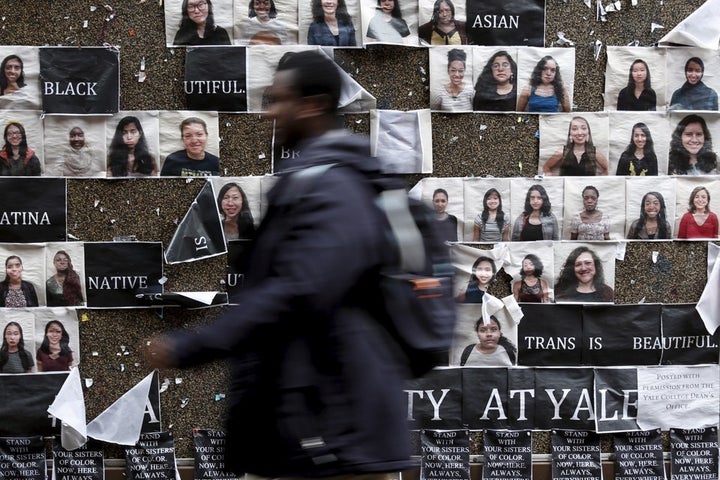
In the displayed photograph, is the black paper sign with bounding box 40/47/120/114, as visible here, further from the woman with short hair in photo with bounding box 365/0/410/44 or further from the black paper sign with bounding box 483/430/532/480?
the black paper sign with bounding box 483/430/532/480

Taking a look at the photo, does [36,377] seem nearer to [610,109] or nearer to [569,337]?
[569,337]

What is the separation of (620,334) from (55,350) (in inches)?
102

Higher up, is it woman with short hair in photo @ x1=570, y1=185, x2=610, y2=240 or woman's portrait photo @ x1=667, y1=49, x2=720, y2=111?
woman's portrait photo @ x1=667, y1=49, x2=720, y2=111

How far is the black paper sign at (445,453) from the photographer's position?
489 centimetres

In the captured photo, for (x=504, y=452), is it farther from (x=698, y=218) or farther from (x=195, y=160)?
(x=195, y=160)

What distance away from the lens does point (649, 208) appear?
4879 mm

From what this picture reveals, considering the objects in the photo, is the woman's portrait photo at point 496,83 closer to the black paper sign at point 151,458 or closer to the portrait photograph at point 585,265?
the portrait photograph at point 585,265

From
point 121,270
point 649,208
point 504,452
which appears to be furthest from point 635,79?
point 121,270

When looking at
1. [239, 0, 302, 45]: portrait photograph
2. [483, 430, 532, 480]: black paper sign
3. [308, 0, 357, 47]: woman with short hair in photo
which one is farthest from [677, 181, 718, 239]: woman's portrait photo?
[239, 0, 302, 45]: portrait photograph

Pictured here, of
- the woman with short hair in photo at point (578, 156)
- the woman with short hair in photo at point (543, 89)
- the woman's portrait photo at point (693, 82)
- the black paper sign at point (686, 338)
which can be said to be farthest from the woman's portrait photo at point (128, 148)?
the black paper sign at point (686, 338)

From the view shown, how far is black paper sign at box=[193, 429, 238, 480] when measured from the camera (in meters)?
4.80

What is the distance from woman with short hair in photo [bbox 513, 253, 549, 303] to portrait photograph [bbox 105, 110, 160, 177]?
5.77 feet

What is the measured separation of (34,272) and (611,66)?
278 cm

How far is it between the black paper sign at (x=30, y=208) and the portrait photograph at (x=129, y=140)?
0.84ft
